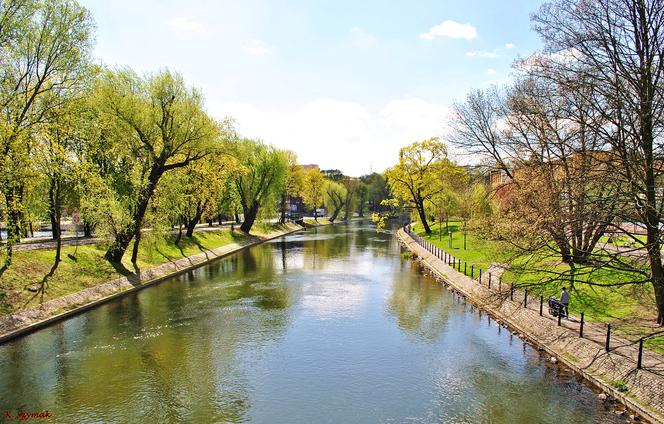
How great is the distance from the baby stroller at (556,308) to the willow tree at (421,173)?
3906cm

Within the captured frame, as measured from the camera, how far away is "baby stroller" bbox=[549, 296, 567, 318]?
1944 cm

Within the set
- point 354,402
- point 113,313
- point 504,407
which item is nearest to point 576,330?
point 504,407

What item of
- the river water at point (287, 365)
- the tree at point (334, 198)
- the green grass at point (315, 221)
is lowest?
the river water at point (287, 365)

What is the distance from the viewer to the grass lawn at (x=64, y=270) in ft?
76.6

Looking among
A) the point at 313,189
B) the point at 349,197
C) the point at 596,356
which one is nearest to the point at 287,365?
the point at 596,356

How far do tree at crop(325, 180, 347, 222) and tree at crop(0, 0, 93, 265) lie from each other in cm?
8475

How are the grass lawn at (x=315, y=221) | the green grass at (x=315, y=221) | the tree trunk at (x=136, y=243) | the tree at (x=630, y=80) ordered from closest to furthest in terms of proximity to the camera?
1. the tree at (x=630, y=80)
2. the tree trunk at (x=136, y=243)
3. the grass lawn at (x=315, y=221)
4. the green grass at (x=315, y=221)

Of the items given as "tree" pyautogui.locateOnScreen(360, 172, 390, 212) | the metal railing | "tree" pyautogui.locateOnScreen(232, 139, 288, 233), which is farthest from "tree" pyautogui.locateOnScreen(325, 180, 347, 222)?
the metal railing

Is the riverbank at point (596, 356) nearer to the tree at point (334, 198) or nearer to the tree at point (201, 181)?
the tree at point (201, 181)

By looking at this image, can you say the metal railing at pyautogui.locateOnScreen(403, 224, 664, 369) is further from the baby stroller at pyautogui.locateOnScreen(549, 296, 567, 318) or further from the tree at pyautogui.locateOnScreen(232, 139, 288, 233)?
the tree at pyautogui.locateOnScreen(232, 139, 288, 233)

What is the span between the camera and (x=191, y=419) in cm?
1363

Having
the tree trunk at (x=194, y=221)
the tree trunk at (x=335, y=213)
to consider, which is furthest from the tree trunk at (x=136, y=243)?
the tree trunk at (x=335, y=213)

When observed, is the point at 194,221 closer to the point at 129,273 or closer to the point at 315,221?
the point at 129,273

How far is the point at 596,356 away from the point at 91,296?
90.4 ft
